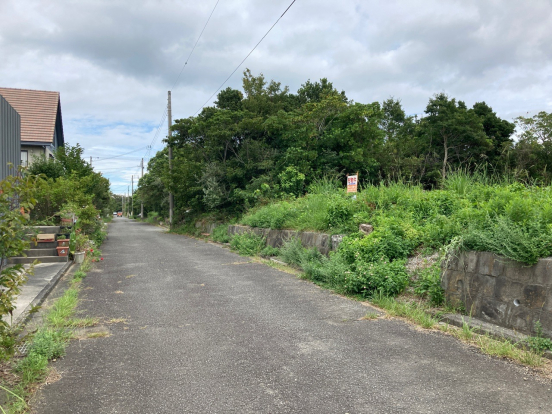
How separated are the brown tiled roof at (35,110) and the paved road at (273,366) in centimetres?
2107

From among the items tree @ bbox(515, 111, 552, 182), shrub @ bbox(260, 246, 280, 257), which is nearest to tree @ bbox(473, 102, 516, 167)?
tree @ bbox(515, 111, 552, 182)

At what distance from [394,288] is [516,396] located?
3220 mm

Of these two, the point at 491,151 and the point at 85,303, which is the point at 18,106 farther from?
the point at 491,151

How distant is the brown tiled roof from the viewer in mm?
23609

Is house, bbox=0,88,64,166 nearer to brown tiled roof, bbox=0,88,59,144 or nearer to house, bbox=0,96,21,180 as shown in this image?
brown tiled roof, bbox=0,88,59,144

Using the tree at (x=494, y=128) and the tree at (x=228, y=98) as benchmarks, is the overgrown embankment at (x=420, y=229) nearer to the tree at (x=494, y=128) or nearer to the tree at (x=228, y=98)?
the tree at (x=228, y=98)

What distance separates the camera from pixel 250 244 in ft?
46.6

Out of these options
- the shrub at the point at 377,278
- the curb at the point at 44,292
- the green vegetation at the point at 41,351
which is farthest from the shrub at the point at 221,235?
the green vegetation at the point at 41,351

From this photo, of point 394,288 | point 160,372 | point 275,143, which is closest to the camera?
point 160,372

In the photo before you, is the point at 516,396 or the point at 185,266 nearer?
the point at 516,396

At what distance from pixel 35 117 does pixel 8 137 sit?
1329 centimetres

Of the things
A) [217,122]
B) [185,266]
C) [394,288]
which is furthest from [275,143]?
[394,288]

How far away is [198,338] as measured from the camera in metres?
4.96

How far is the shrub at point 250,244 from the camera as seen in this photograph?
13.8 meters
